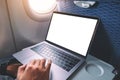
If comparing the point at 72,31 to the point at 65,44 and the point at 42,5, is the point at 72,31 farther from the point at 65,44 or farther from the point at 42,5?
the point at 42,5

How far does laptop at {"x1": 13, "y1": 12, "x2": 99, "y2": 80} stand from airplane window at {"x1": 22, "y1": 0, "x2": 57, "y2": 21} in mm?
152

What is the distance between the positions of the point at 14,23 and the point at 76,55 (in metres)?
0.52

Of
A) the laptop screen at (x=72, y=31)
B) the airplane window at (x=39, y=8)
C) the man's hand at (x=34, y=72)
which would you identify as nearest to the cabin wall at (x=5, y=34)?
the airplane window at (x=39, y=8)

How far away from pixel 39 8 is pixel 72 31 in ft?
1.34

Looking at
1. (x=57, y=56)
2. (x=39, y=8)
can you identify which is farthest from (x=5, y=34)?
(x=57, y=56)

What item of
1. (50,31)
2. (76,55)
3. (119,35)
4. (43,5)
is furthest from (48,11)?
(119,35)

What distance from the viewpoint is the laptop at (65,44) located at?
75 cm

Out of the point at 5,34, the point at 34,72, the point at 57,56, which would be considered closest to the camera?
the point at 34,72

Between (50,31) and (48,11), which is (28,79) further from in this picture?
(48,11)

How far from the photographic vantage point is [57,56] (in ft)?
2.75

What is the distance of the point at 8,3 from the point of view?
3.01ft

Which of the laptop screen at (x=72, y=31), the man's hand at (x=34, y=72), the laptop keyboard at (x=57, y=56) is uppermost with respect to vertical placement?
the laptop screen at (x=72, y=31)

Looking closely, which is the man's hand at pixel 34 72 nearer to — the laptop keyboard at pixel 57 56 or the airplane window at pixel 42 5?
the laptop keyboard at pixel 57 56

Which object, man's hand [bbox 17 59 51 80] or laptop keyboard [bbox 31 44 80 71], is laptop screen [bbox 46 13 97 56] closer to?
laptop keyboard [bbox 31 44 80 71]
